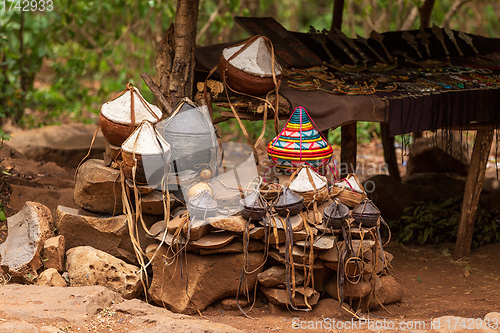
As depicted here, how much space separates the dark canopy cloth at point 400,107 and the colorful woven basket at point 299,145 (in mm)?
126

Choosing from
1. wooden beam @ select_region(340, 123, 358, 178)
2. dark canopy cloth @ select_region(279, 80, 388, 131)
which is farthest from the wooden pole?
dark canopy cloth @ select_region(279, 80, 388, 131)

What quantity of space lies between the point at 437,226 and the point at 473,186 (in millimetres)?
908

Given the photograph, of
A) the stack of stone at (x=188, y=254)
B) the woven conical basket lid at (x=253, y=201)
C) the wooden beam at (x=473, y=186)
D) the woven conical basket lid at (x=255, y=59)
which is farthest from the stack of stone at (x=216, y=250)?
the wooden beam at (x=473, y=186)

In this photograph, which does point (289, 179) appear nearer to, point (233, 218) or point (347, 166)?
point (233, 218)

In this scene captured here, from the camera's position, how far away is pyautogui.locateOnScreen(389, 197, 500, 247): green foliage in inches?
241

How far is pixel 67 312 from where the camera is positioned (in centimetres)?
335

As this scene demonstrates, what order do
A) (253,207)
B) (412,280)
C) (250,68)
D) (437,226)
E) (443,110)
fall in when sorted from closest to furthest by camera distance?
(253,207)
(250,68)
(443,110)
(412,280)
(437,226)

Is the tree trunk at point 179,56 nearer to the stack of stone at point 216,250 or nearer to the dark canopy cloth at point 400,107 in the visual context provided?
the dark canopy cloth at point 400,107

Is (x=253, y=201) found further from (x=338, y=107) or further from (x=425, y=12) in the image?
(x=425, y=12)

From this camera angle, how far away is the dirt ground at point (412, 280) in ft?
13.0

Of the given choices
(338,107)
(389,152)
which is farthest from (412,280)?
(389,152)

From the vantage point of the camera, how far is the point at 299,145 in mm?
4141

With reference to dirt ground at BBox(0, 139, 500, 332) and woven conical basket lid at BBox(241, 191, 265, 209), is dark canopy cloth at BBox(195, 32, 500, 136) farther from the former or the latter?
dirt ground at BBox(0, 139, 500, 332)

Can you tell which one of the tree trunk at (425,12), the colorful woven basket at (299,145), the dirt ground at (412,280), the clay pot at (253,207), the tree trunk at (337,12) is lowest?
the dirt ground at (412,280)
